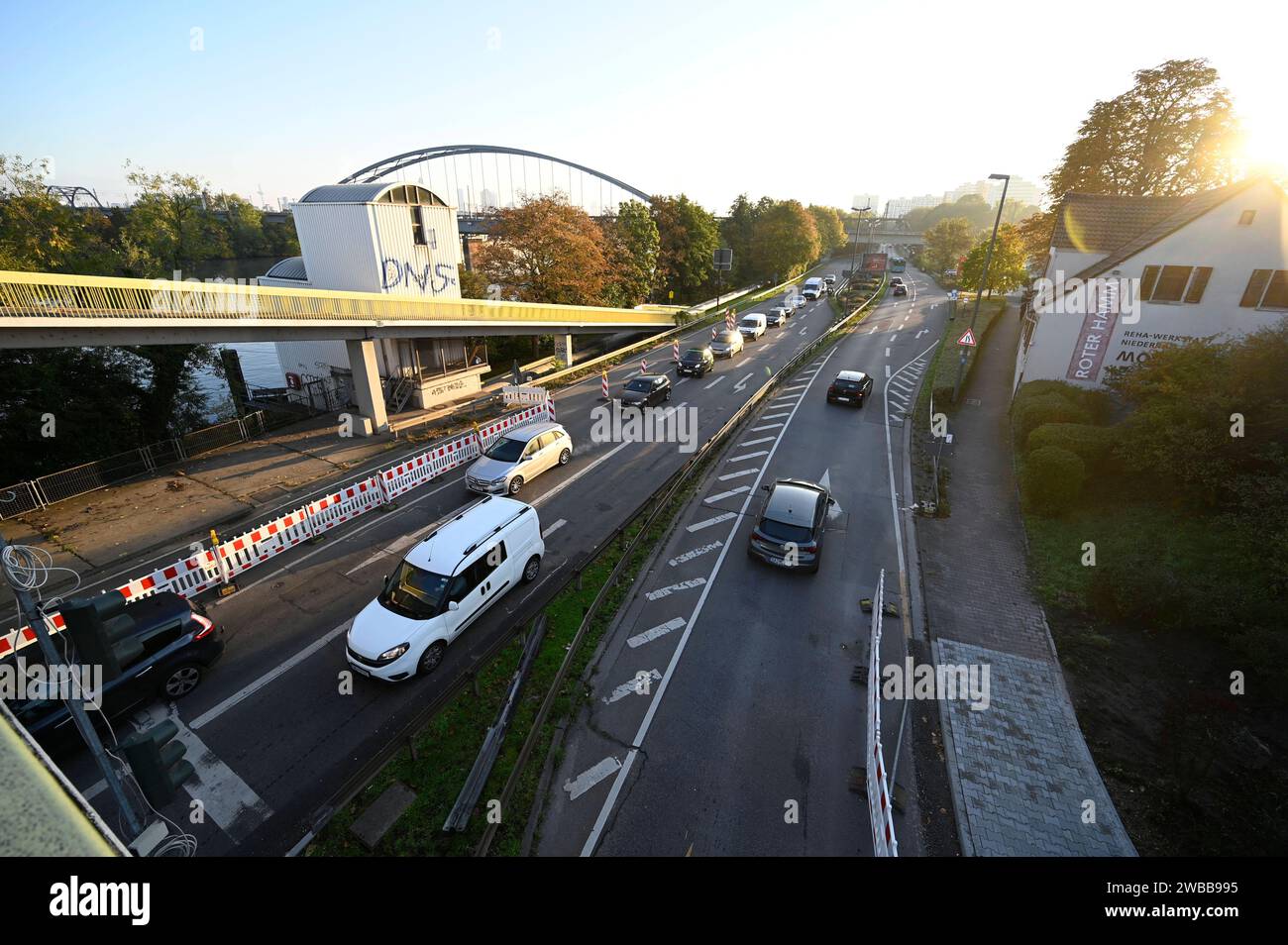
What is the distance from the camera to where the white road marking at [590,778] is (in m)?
8.94

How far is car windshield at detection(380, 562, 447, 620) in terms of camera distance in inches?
436

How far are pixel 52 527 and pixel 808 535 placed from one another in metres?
21.6

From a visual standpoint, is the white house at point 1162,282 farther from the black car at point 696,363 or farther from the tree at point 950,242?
the tree at point 950,242

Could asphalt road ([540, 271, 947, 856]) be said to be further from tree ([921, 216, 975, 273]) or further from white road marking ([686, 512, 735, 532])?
tree ([921, 216, 975, 273])

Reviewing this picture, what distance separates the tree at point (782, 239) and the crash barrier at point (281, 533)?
64971 millimetres

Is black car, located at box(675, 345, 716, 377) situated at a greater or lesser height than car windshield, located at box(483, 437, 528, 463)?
greater

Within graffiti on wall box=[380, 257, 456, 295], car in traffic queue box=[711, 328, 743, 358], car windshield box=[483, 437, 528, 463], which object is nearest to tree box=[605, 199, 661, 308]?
car in traffic queue box=[711, 328, 743, 358]

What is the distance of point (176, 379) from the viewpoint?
2355 centimetres

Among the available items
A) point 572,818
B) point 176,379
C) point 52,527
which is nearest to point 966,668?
point 572,818

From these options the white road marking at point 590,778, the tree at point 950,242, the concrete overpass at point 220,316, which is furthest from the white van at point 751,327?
the tree at point 950,242

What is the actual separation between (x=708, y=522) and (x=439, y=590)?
821 cm

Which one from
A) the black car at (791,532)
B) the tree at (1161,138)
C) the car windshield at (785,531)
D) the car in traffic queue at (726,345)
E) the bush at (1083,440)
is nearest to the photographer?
the black car at (791,532)

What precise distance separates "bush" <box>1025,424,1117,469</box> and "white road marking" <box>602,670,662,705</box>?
14.9m
